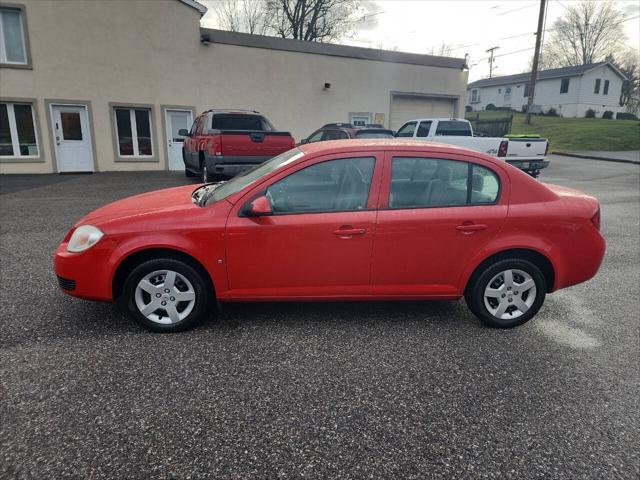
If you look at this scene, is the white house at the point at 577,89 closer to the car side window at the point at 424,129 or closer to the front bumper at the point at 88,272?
the car side window at the point at 424,129

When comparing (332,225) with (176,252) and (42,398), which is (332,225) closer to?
(176,252)

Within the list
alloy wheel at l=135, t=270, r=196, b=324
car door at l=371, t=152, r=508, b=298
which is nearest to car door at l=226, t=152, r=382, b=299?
car door at l=371, t=152, r=508, b=298

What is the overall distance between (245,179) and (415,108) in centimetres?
1918

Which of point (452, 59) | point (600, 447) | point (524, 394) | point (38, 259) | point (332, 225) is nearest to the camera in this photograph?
point (600, 447)

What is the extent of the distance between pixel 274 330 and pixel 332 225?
1069 millimetres

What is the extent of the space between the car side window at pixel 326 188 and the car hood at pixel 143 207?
0.76m

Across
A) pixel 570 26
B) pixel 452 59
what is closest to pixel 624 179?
pixel 452 59

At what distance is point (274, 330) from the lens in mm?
3852

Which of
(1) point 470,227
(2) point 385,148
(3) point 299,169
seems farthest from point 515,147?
(3) point 299,169

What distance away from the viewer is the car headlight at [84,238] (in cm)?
360

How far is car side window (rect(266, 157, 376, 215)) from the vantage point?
3.72 m

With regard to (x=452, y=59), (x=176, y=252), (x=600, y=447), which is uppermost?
(x=452, y=59)

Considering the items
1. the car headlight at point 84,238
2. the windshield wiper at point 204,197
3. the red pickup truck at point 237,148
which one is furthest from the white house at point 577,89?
the car headlight at point 84,238

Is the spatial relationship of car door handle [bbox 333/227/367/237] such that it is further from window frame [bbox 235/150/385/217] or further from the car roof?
the car roof
